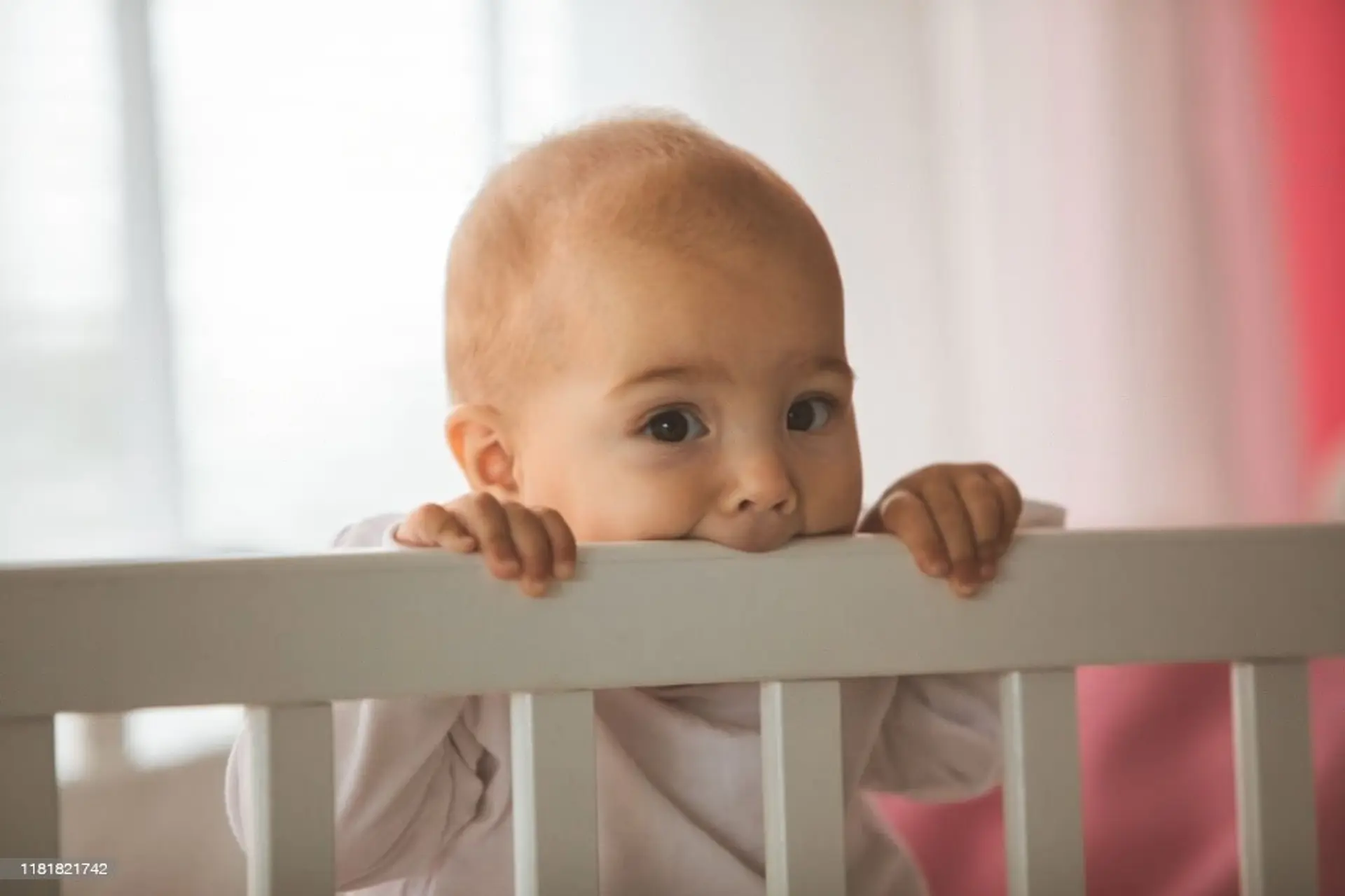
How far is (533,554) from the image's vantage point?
0.60 meters

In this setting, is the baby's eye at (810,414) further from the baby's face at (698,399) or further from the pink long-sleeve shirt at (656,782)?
the pink long-sleeve shirt at (656,782)

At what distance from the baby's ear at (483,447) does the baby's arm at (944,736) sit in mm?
285

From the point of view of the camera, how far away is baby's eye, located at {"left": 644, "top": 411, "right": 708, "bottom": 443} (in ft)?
2.49

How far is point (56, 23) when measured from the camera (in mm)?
1062

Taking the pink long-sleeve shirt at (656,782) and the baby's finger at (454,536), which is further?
the pink long-sleeve shirt at (656,782)

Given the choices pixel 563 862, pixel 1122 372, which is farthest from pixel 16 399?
pixel 1122 372

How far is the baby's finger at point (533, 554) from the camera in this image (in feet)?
1.97

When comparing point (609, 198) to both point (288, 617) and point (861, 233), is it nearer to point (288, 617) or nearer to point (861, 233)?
point (288, 617)

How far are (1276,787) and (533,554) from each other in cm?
36

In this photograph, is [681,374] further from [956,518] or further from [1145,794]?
[1145,794]

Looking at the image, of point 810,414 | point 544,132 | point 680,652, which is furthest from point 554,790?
point 544,132

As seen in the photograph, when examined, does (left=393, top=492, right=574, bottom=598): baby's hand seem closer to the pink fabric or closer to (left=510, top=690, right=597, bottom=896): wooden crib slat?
(left=510, top=690, right=597, bottom=896): wooden crib slat

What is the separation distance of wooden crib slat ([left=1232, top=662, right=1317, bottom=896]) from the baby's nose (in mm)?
228

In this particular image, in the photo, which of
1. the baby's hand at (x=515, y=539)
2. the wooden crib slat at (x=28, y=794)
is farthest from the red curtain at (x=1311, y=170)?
the wooden crib slat at (x=28, y=794)
